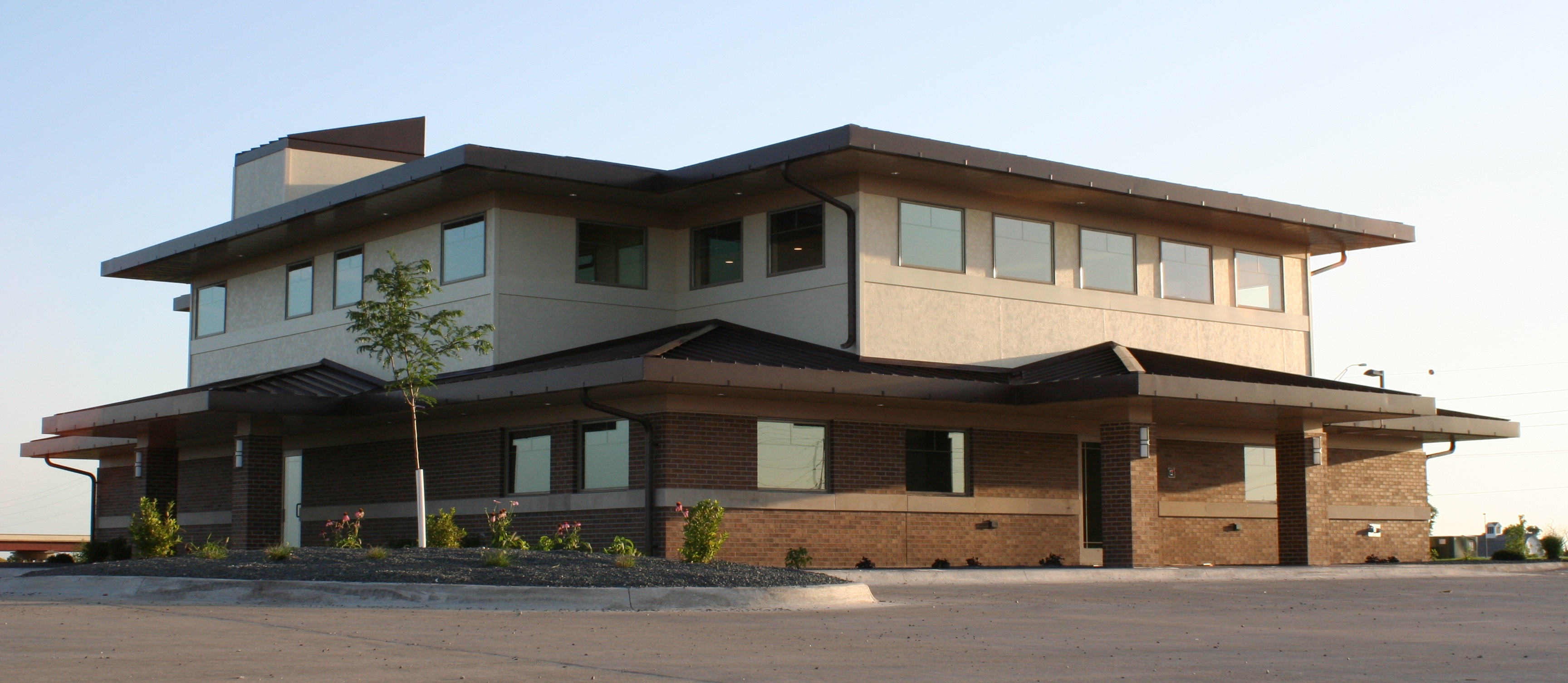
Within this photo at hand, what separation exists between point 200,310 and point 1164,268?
19.9 metres

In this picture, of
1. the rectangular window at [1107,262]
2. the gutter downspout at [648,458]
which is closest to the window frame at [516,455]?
the gutter downspout at [648,458]

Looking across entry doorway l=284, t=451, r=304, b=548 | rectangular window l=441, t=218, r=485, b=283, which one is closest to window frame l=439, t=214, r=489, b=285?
rectangular window l=441, t=218, r=485, b=283

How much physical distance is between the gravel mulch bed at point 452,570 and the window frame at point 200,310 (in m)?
14.8

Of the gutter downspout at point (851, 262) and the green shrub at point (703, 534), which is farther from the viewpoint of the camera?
the gutter downspout at point (851, 262)

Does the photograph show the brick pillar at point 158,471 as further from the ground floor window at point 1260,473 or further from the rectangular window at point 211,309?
the ground floor window at point 1260,473

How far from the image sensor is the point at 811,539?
23234mm

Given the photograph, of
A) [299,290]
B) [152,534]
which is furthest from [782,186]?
[152,534]

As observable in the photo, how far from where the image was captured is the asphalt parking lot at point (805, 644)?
916 cm

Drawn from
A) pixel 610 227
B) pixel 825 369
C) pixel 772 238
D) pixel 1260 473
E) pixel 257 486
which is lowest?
pixel 257 486

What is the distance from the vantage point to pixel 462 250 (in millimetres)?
25969

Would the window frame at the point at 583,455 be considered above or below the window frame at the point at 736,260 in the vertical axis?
below

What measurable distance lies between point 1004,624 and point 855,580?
5.81 metres

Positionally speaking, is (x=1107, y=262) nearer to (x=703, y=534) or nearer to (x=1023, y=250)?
(x=1023, y=250)

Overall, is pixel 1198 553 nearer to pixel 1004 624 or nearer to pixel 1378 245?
pixel 1378 245
